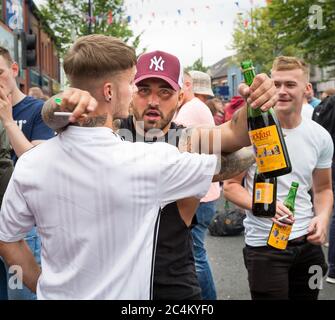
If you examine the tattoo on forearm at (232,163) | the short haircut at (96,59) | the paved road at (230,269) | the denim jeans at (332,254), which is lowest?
the paved road at (230,269)

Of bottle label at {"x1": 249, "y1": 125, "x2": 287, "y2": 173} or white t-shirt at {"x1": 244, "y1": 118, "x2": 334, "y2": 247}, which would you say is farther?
white t-shirt at {"x1": 244, "y1": 118, "x2": 334, "y2": 247}

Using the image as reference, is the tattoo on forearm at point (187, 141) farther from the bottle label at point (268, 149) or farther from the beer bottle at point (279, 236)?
the beer bottle at point (279, 236)

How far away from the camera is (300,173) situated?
3.26 metres

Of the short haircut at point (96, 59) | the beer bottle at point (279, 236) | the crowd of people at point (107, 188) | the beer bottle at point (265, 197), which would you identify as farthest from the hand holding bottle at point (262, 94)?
the beer bottle at point (279, 236)

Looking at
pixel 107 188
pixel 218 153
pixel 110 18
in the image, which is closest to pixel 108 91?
pixel 107 188

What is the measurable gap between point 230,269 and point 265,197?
348 cm

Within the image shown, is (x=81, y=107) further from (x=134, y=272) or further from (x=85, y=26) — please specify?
(x=85, y=26)

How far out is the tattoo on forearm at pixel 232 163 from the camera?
1926mm

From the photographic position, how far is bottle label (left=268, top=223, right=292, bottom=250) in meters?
2.99

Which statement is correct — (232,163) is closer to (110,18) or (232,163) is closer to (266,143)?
(266,143)

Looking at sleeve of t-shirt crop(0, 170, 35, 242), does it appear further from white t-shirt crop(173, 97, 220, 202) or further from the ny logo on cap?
white t-shirt crop(173, 97, 220, 202)

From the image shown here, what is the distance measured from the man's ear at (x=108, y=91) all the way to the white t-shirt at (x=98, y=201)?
0.42 ft

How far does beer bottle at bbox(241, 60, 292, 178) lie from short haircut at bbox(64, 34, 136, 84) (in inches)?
20.4

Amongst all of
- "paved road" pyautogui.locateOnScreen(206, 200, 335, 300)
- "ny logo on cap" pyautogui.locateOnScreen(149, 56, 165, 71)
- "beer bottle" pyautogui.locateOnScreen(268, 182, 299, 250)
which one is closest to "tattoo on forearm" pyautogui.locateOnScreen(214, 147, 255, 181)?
"ny logo on cap" pyautogui.locateOnScreen(149, 56, 165, 71)
